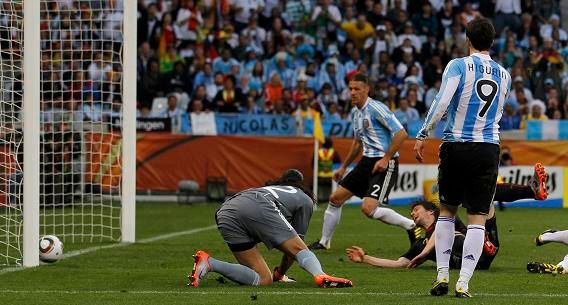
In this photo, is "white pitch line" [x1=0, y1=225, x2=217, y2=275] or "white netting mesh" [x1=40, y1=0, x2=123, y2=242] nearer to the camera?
"white pitch line" [x1=0, y1=225, x2=217, y2=275]

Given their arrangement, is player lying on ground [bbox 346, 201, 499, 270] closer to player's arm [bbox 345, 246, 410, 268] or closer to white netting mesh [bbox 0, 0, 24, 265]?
player's arm [bbox 345, 246, 410, 268]

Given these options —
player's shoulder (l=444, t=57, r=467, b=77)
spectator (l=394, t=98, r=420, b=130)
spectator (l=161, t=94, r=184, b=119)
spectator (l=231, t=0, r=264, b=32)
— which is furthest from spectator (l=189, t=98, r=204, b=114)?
player's shoulder (l=444, t=57, r=467, b=77)

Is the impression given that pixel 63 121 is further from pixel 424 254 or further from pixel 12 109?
pixel 424 254

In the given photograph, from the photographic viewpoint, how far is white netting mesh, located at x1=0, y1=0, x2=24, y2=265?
42.4ft

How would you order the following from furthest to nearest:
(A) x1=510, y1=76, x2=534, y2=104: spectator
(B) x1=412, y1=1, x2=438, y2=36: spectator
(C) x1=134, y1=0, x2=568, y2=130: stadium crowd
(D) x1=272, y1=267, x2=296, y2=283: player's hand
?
(B) x1=412, y1=1, x2=438, y2=36: spectator, (C) x1=134, y1=0, x2=568, y2=130: stadium crowd, (A) x1=510, y1=76, x2=534, y2=104: spectator, (D) x1=272, y1=267, x2=296, y2=283: player's hand

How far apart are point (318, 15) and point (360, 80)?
17.0 meters

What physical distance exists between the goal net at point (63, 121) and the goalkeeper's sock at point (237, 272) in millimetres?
2908

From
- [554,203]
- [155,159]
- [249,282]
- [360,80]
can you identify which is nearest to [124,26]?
[360,80]

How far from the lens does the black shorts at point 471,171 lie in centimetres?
941

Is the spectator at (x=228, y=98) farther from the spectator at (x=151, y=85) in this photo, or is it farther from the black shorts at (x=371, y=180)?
the black shorts at (x=371, y=180)

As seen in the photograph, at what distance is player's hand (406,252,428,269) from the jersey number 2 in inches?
106

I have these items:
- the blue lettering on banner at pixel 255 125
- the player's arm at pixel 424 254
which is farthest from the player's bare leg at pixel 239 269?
the blue lettering on banner at pixel 255 125

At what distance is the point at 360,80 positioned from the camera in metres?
14.7

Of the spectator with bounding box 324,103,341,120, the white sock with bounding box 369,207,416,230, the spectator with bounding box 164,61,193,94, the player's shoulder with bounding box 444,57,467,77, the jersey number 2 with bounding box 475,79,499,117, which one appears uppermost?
the player's shoulder with bounding box 444,57,467,77
